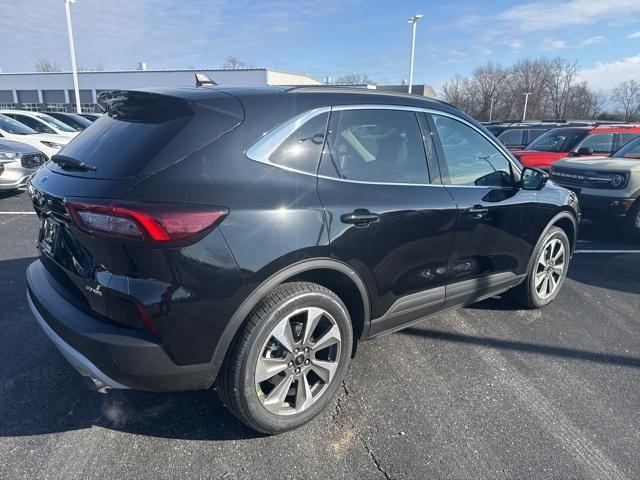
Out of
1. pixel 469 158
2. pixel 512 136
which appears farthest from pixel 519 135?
pixel 469 158

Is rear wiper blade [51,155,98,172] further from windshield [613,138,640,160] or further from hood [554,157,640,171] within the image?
windshield [613,138,640,160]

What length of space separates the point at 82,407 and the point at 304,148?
200 cm

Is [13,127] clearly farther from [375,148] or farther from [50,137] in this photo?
[375,148]

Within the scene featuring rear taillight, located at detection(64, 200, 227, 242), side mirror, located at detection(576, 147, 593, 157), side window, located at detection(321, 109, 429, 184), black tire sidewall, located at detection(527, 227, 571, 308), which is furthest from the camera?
side mirror, located at detection(576, 147, 593, 157)

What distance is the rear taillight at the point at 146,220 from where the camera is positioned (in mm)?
1993

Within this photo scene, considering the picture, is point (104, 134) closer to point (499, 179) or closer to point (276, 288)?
point (276, 288)

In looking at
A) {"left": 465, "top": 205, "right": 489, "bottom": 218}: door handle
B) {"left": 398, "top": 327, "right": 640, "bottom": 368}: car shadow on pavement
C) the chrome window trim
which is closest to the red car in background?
{"left": 398, "top": 327, "right": 640, "bottom": 368}: car shadow on pavement

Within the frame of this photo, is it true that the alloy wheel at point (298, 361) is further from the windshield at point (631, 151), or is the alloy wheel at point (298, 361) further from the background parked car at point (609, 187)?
the windshield at point (631, 151)

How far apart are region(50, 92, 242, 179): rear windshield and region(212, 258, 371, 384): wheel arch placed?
0.76 meters

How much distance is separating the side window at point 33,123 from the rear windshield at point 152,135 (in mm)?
12277

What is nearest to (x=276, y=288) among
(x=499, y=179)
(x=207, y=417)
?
(x=207, y=417)

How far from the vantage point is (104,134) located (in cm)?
252

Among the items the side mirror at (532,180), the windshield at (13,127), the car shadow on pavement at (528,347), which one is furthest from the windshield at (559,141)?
the windshield at (13,127)

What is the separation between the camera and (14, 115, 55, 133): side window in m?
12.8
